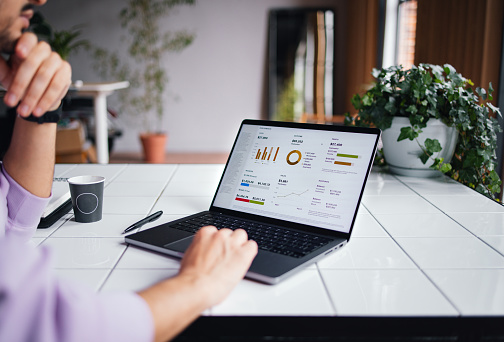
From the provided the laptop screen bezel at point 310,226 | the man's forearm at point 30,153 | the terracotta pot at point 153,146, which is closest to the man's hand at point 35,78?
the man's forearm at point 30,153

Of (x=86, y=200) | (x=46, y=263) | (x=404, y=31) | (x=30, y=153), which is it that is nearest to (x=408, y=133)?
(x=86, y=200)

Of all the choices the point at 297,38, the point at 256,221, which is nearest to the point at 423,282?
the point at 256,221

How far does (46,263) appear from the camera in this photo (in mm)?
501

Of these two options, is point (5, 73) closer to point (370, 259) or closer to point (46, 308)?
point (46, 308)

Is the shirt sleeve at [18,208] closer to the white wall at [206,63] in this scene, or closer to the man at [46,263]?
→ the man at [46,263]

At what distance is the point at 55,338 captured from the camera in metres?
0.49

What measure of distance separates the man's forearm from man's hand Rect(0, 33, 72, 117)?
0.20 m

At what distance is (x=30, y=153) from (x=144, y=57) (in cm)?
509

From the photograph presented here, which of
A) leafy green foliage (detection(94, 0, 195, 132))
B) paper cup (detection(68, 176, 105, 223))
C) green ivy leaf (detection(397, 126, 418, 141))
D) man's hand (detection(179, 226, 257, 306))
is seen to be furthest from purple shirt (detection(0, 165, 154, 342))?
leafy green foliage (detection(94, 0, 195, 132))

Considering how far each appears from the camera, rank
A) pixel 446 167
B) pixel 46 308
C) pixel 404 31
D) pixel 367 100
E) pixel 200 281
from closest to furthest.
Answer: pixel 46 308 < pixel 200 281 < pixel 446 167 < pixel 367 100 < pixel 404 31

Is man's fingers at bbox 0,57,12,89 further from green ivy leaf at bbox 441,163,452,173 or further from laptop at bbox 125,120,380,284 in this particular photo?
green ivy leaf at bbox 441,163,452,173

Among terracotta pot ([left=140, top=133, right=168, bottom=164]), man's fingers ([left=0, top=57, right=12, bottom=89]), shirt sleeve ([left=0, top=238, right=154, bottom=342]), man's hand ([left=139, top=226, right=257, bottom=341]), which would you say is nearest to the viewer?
shirt sleeve ([left=0, top=238, right=154, bottom=342])

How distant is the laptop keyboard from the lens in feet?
2.84

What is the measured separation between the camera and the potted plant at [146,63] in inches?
219
